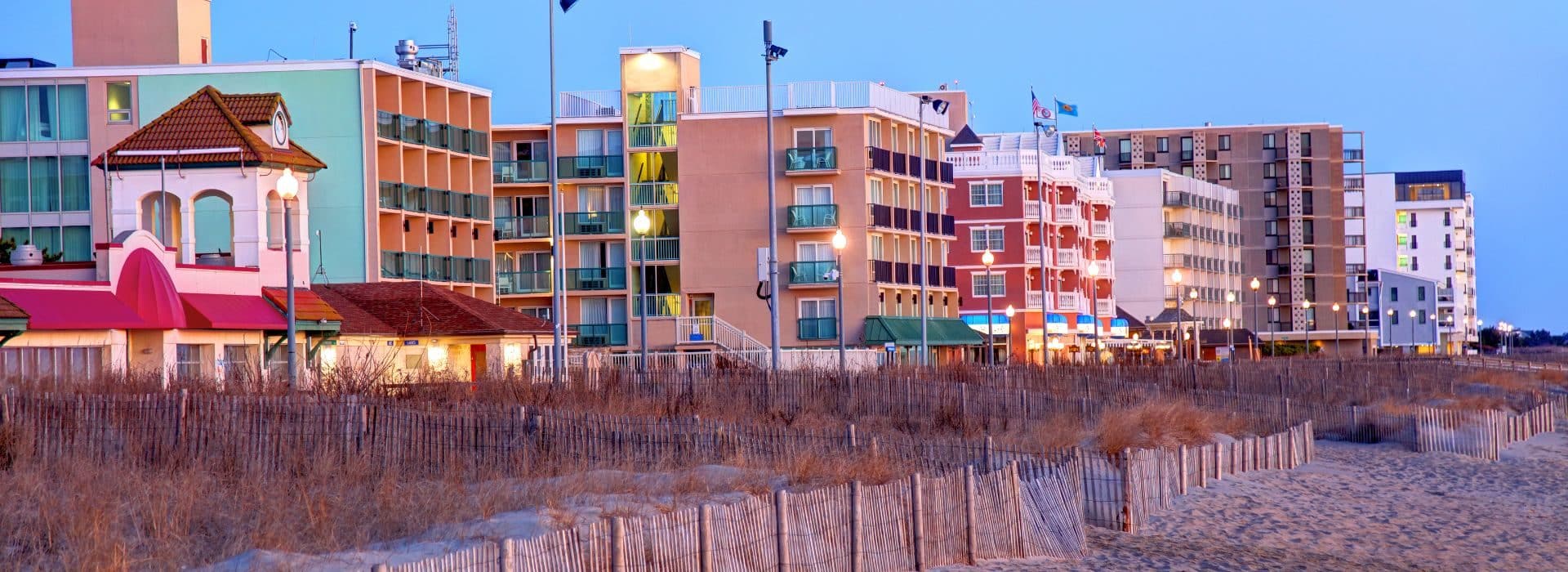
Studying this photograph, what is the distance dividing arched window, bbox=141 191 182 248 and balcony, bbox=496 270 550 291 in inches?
1207

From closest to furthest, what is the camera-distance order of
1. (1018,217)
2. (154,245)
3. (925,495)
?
(925,495) → (154,245) → (1018,217)

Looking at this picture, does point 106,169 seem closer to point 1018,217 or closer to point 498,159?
point 498,159

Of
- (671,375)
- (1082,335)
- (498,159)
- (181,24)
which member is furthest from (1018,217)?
(671,375)

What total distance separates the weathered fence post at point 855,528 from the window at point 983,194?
6713 cm

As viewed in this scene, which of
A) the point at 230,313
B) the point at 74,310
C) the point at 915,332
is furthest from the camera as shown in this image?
the point at 915,332

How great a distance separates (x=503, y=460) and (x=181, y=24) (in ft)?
131

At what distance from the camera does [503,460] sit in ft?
81.3

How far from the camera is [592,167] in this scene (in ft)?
234

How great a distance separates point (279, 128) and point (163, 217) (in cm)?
372

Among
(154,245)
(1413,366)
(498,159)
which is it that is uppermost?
(498,159)

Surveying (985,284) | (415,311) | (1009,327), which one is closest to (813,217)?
(1009,327)

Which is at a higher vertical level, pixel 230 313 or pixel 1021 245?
pixel 1021 245

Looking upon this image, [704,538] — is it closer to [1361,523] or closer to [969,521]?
[969,521]

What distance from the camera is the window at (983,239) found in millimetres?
84000
